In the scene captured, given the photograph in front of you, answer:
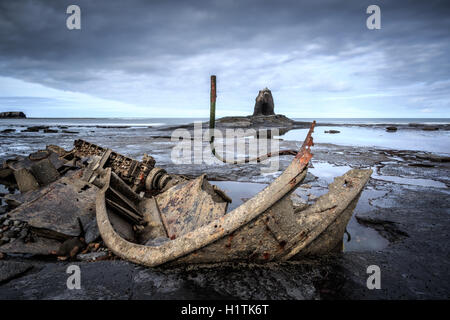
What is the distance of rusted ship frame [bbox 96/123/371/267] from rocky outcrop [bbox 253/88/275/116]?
68.6 m

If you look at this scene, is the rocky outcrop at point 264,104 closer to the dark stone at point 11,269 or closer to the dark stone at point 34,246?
the dark stone at point 34,246

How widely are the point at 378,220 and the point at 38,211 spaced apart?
6.05 meters

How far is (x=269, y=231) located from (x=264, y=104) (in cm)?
7091

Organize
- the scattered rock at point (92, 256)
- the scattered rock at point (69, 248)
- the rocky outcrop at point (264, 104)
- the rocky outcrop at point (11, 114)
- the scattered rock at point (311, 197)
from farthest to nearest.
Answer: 1. the rocky outcrop at point (11, 114)
2. the rocky outcrop at point (264, 104)
3. the scattered rock at point (311, 197)
4. the scattered rock at point (69, 248)
5. the scattered rock at point (92, 256)

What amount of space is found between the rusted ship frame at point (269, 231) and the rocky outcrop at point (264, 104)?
68.6 metres

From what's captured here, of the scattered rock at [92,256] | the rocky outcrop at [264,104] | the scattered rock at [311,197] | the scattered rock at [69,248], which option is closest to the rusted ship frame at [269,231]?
the scattered rock at [92,256]

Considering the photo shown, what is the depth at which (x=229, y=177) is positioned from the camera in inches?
317

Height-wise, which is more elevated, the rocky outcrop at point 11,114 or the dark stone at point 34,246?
the rocky outcrop at point 11,114

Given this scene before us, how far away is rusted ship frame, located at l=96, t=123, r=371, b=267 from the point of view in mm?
2424

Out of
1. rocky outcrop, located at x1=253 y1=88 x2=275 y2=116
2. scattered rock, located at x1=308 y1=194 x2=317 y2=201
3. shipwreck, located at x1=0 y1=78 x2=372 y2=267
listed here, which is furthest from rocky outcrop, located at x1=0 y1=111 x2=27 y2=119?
scattered rock, located at x1=308 y1=194 x2=317 y2=201

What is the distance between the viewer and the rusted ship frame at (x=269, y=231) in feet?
7.95

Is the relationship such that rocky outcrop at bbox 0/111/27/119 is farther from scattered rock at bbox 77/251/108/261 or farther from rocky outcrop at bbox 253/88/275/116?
scattered rock at bbox 77/251/108/261
